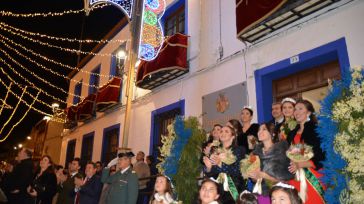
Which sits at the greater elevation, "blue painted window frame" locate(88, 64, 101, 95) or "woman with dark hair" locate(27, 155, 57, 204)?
"blue painted window frame" locate(88, 64, 101, 95)

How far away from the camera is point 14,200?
622cm

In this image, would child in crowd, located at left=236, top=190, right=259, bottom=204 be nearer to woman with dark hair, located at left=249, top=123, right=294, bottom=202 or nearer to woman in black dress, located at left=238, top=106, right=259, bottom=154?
woman with dark hair, located at left=249, top=123, right=294, bottom=202

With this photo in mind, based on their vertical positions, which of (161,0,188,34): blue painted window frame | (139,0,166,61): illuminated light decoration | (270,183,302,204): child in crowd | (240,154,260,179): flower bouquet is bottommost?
(270,183,302,204): child in crowd

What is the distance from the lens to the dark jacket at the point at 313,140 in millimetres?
3874

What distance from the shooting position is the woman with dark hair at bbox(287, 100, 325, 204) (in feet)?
11.7

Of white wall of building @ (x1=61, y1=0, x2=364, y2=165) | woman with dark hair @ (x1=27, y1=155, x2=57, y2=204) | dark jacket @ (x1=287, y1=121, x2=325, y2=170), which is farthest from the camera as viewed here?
woman with dark hair @ (x1=27, y1=155, x2=57, y2=204)

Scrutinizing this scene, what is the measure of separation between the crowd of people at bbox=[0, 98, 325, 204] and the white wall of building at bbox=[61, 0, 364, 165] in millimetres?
1764

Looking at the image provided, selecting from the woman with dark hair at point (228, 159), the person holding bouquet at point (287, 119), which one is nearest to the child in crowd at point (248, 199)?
the woman with dark hair at point (228, 159)

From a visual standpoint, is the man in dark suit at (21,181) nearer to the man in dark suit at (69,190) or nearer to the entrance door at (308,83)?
the man in dark suit at (69,190)

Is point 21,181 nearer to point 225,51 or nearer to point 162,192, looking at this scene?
point 162,192

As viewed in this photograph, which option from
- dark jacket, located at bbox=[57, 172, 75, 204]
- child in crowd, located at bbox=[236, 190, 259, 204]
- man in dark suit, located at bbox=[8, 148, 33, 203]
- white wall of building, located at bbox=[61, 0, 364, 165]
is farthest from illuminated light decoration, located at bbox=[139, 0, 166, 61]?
child in crowd, located at bbox=[236, 190, 259, 204]

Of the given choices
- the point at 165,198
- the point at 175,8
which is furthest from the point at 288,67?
the point at 175,8

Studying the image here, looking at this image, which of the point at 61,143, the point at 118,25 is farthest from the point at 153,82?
the point at 61,143

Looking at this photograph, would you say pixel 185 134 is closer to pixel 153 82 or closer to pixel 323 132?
pixel 323 132
